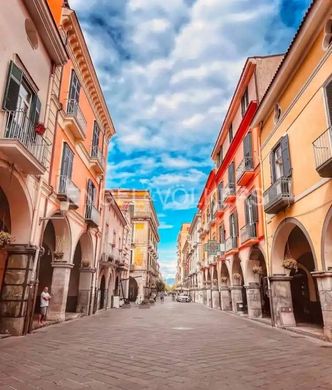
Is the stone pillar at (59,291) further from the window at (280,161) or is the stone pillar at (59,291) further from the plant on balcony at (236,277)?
the plant on balcony at (236,277)

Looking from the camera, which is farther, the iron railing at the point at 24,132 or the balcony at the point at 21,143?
the iron railing at the point at 24,132

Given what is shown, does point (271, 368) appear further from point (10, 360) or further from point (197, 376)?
point (10, 360)

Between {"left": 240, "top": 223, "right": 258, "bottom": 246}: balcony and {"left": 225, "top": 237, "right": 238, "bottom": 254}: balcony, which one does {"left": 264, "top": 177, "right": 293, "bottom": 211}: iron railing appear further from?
{"left": 225, "top": 237, "right": 238, "bottom": 254}: balcony

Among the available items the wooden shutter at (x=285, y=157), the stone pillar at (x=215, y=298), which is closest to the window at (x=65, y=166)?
the wooden shutter at (x=285, y=157)

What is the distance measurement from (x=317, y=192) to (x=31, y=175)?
947cm

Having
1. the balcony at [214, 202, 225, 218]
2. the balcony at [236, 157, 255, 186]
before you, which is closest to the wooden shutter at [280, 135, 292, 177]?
the balcony at [236, 157, 255, 186]

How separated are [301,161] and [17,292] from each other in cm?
1064

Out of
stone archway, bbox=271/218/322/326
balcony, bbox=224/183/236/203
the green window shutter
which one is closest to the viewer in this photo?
the green window shutter

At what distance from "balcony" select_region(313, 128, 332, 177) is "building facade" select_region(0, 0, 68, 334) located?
26.9ft

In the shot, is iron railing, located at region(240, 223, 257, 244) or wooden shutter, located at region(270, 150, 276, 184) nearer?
wooden shutter, located at region(270, 150, 276, 184)

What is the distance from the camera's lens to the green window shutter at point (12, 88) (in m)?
8.95

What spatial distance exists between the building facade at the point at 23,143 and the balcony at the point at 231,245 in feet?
43.2

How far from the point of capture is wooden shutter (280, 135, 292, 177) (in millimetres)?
12484

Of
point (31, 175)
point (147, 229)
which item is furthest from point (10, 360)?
point (147, 229)
